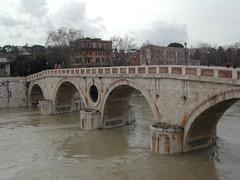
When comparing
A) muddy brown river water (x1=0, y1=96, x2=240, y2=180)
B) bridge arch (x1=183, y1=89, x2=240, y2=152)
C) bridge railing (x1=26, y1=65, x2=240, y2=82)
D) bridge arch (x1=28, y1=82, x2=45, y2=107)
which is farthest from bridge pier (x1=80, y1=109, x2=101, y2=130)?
bridge arch (x1=28, y1=82, x2=45, y2=107)

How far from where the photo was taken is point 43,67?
A: 161ft

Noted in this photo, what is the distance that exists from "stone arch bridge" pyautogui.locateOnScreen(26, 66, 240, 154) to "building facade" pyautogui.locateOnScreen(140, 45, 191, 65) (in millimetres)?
34503

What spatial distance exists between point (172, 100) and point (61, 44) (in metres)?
46.7

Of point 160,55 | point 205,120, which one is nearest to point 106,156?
point 205,120

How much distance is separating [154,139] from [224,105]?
381 cm

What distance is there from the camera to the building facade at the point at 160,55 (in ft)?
204

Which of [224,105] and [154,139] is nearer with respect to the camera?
[224,105]

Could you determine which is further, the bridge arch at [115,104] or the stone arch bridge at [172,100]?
the bridge arch at [115,104]

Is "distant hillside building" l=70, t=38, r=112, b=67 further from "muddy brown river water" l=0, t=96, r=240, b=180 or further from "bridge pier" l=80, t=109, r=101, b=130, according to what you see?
"muddy brown river water" l=0, t=96, r=240, b=180

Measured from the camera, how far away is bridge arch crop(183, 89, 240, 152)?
47.3ft

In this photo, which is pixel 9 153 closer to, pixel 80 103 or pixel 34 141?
pixel 34 141

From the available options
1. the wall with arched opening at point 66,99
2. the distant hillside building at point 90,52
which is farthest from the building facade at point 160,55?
the wall with arched opening at point 66,99

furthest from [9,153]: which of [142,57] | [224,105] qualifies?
[142,57]

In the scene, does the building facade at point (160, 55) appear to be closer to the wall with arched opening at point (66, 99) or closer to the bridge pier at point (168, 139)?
the wall with arched opening at point (66, 99)
